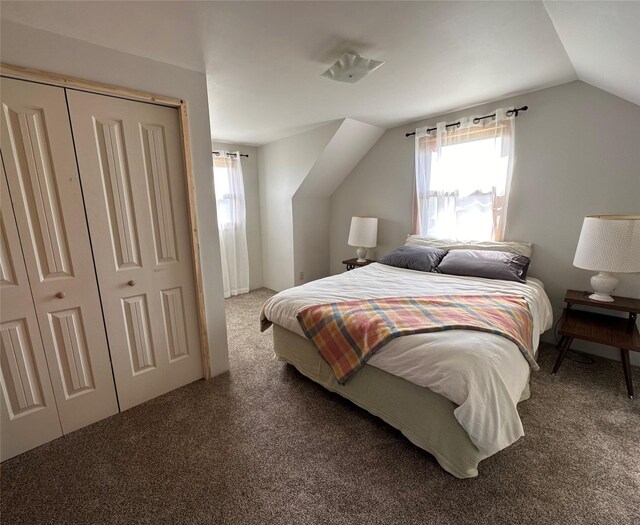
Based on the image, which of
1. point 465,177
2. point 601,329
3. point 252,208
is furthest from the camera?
point 252,208

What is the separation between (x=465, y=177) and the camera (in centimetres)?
303

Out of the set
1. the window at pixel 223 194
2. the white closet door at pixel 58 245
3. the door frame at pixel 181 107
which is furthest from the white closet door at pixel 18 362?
the window at pixel 223 194

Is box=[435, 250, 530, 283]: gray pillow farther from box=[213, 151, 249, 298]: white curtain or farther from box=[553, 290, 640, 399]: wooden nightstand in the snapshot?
box=[213, 151, 249, 298]: white curtain

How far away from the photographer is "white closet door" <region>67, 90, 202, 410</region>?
1687 mm

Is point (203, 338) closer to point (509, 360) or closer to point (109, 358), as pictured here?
point (109, 358)

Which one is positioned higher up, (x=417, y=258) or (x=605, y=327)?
(x=417, y=258)

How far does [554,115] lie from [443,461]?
9.44 feet

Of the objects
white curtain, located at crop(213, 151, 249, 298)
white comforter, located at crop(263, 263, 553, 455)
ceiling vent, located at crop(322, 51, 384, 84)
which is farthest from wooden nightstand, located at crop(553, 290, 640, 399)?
white curtain, located at crop(213, 151, 249, 298)

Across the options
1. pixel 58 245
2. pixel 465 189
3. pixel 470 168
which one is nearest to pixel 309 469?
pixel 58 245

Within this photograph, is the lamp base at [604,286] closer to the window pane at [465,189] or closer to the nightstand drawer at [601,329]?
the nightstand drawer at [601,329]

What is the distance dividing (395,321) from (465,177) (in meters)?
2.12

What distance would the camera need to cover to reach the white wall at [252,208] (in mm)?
4367

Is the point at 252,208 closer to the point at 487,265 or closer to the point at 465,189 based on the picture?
the point at 465,189

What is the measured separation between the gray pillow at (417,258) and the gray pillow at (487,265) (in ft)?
0.34
